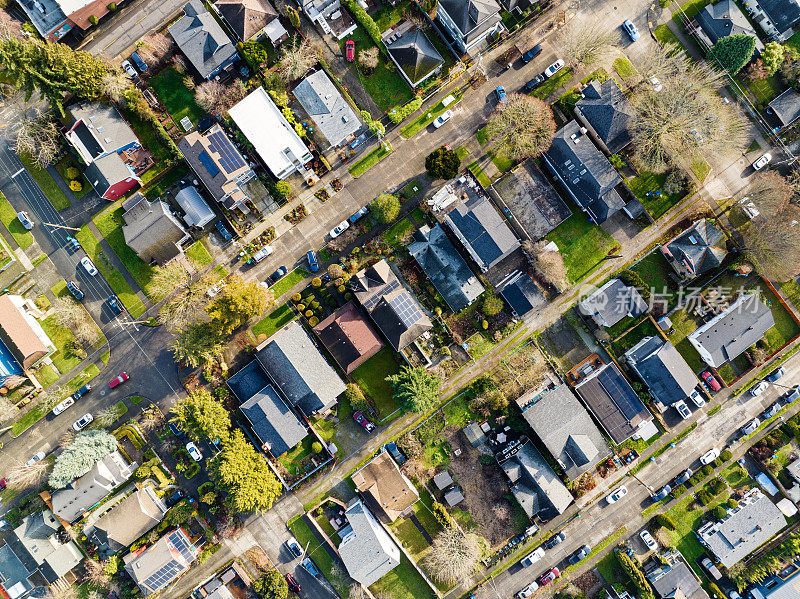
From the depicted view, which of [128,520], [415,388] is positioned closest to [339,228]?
[415,388]

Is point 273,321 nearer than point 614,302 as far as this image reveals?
No

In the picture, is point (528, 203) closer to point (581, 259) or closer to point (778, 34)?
point (581, 259)

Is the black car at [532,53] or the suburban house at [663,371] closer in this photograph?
the suburban house at [663,371]

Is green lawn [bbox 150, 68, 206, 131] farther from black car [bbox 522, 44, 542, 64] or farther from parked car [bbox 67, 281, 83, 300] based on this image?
black car [bbox 522, 44, 542, 64]

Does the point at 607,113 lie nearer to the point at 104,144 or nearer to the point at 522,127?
the point at 522,127

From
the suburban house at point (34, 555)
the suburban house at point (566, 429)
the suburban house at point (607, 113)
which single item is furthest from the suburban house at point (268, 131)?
the suburban house at point (34, 555)

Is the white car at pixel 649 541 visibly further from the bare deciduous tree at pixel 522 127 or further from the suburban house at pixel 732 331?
the bare deciduous tree at pixel 522 127

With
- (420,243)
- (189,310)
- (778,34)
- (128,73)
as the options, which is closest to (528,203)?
(420,243)
